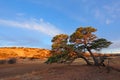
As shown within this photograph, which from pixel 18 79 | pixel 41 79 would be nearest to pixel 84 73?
pixel 41 79

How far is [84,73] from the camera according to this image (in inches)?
1030

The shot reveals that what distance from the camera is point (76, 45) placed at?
31.1m

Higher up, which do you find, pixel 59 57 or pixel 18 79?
pixel 59 57

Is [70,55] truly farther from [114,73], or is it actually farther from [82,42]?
[114,73]

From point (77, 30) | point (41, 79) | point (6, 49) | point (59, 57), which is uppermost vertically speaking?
point (6, 49)

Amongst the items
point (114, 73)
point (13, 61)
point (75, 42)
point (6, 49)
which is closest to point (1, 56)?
point (6, 49)

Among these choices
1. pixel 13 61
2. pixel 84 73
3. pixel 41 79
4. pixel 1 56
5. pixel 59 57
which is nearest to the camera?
pixel 41 79

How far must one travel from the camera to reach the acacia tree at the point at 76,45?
30297 millimetres

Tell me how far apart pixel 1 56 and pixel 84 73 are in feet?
195

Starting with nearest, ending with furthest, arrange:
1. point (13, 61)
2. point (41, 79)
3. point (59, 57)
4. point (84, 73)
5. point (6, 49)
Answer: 1. point (41, 79)
2. point (84, 73)
3. point (59, 57)
4. point (13, 61)
5. point (6, 49)

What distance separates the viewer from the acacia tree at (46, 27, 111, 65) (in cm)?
3030

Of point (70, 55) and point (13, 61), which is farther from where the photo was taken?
point (13, 61)

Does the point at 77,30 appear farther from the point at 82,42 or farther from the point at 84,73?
the point at 84,73

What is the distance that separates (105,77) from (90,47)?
24.2 feet
